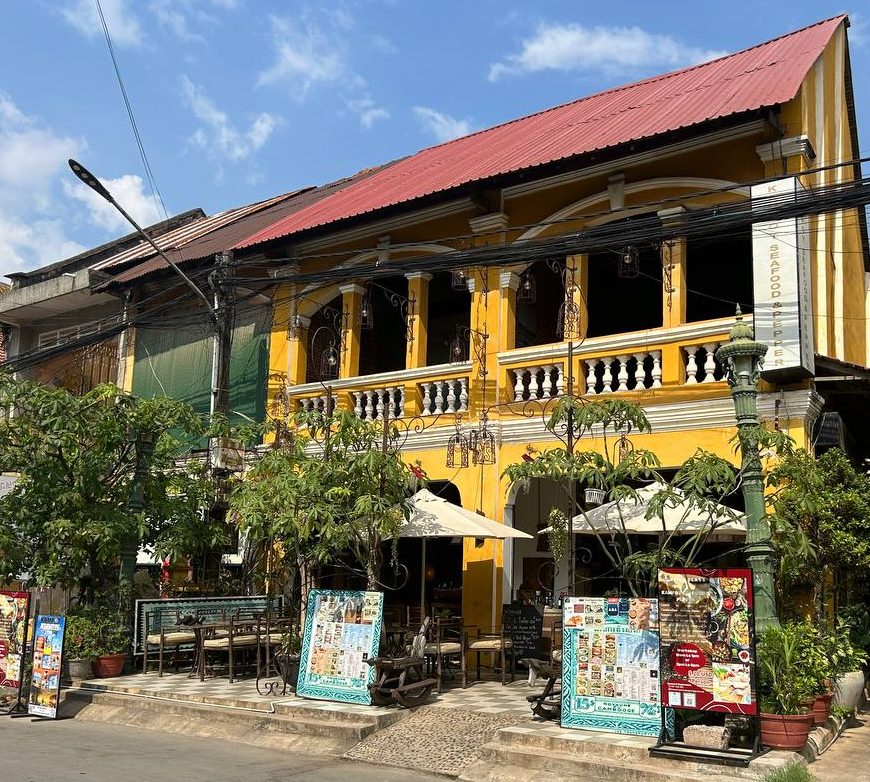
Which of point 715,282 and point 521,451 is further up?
point 715,282

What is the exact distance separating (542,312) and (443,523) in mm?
5162

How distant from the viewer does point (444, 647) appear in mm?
11719

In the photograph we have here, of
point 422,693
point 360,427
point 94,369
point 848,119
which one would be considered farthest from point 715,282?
point 94,369

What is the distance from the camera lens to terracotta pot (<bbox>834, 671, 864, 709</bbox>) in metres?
9.14

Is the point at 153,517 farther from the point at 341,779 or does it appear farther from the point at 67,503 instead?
the point at 341,779

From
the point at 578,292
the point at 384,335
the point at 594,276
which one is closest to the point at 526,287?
the point at 578,292

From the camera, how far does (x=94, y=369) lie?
1933 centimetres

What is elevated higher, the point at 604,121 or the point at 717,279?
the point at 604,121

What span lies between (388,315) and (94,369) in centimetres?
652

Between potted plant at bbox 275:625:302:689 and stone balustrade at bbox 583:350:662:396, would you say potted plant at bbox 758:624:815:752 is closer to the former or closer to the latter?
stone balustrade at bbox 583:350:662:396

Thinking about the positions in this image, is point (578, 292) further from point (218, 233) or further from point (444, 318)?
point (218, 233)

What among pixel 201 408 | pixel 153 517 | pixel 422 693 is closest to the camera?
pixel 422 693

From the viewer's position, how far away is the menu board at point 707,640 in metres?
7.48

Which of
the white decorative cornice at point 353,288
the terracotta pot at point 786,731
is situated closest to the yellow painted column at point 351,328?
the white decorative cornice at point 353,288
